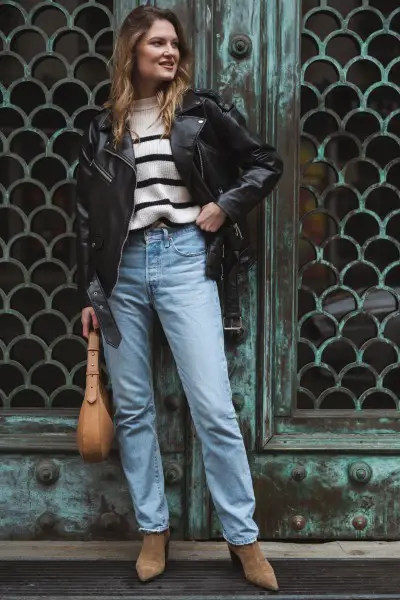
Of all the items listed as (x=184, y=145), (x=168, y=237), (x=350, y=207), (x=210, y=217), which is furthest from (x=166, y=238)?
(x=350, y=207)

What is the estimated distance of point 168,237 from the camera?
10.1ft

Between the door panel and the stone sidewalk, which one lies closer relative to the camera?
the stone sidewalk

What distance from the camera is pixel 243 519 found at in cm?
305

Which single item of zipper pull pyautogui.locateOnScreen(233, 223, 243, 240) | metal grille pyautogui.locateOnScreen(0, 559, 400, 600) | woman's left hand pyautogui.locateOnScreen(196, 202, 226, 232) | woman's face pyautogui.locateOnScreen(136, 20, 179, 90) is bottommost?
metal grille pyautogui.locateOnScreen(0, 559, 400, 600)

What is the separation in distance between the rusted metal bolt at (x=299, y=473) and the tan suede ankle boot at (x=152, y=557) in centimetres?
64

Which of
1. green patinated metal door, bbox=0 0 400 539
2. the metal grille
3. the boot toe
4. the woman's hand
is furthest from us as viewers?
green patinated metal door, bbox=0 0 400 539

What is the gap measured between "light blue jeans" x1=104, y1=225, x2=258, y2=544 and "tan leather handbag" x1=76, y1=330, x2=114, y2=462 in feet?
0.25

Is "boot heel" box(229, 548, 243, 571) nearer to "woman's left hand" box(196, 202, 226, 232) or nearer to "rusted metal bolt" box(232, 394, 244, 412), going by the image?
"rusted metal bolt" box(232, 394, 244, 412)

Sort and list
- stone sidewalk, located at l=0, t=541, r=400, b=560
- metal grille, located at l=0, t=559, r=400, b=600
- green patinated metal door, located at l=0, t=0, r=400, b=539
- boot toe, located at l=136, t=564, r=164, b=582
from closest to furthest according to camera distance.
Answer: metal grille, located at l=0, t=559, r=400, b=600 → boot toe, located at l=136, t=564, r=164, b=582 → stone sidewalk, located at l=0, t=541, r=400, b=560 → green patinated metal door, located at l=0, t=0, r=400, b=539

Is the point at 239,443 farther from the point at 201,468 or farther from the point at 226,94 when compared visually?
the point at 226,94

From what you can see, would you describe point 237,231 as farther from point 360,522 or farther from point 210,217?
point 360,522

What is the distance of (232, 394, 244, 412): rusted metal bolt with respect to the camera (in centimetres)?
356

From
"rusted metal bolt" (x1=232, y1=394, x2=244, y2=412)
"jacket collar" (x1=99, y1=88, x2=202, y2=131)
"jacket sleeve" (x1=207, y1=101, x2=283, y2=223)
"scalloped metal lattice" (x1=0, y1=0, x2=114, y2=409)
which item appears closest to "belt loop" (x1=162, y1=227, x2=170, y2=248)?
"jacket sleeve" (x1=207, y1=101, x2=283, y2=223)

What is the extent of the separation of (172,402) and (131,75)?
1.39m
